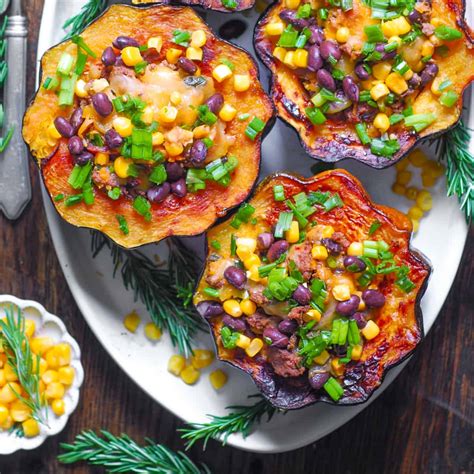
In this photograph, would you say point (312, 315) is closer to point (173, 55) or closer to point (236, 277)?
point (236, 277)

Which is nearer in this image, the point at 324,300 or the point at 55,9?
the point at 324,300

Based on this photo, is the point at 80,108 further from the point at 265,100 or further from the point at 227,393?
the point at 227,393

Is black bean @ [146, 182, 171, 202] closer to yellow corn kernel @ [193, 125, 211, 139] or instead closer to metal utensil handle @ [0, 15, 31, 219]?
yellow corn kernel @ [193, 125, 211, 139]

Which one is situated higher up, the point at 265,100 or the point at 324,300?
the point at 265,100

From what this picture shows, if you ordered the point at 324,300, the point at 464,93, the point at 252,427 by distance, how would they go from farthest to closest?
the point at 252,427
the point at 464,93
the point at 324,300

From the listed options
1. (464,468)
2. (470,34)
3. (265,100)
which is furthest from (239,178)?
(464,468)

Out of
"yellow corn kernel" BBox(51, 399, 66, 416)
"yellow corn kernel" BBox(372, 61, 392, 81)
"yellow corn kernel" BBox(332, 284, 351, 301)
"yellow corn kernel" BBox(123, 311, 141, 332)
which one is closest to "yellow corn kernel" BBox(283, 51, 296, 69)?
"yellow corn kernel" BBox(372, 61, 392, 81)

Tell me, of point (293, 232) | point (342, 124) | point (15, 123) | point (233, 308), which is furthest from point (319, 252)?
point (15, 123)
